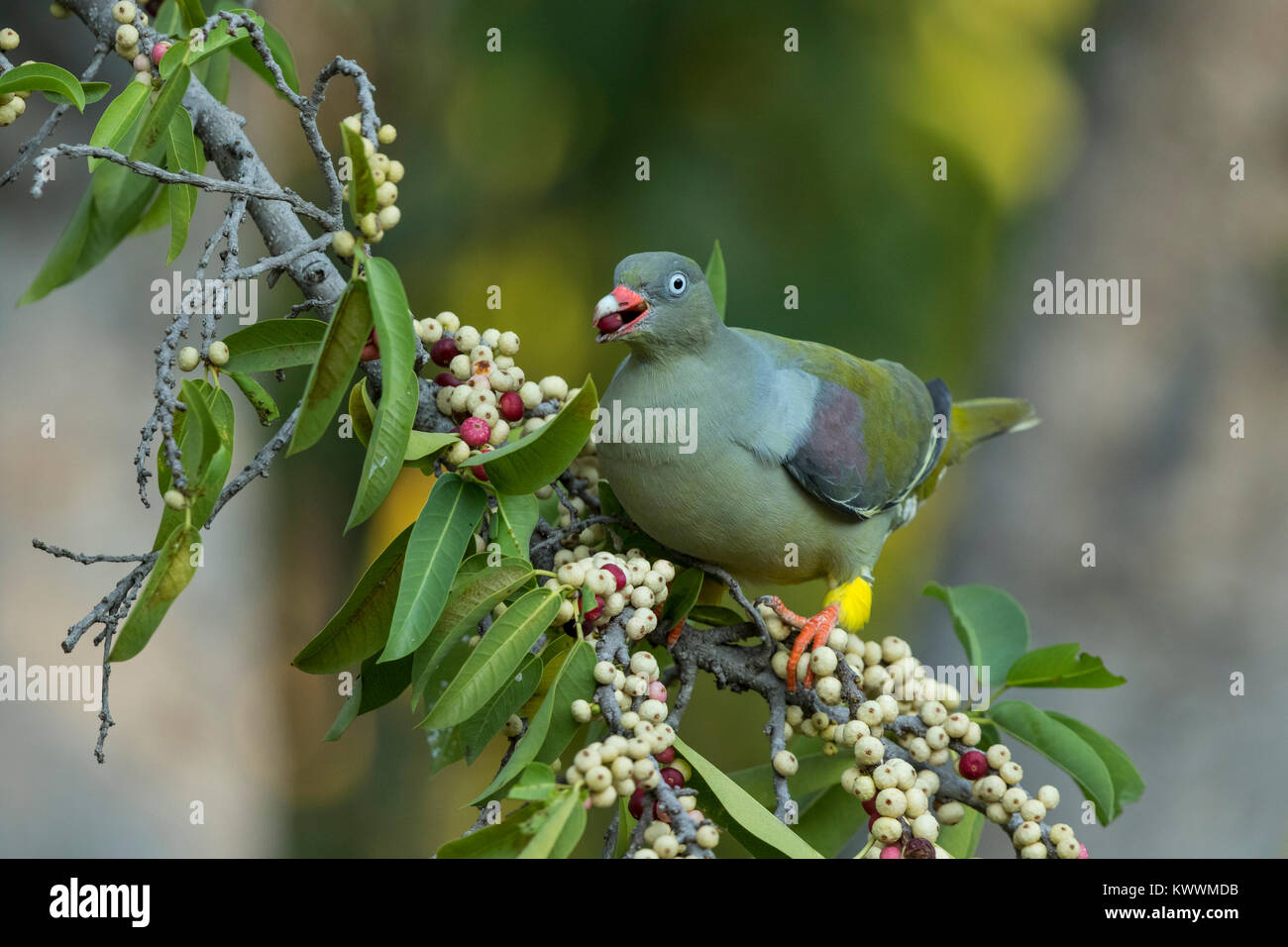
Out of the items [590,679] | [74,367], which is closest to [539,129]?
[74,367]

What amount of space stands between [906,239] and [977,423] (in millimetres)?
1175

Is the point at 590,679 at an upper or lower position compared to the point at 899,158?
lower

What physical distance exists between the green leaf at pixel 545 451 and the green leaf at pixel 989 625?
1.03 metres

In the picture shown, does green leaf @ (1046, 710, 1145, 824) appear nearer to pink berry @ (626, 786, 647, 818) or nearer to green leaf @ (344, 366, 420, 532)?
pink berry @ (626, 786, 647, 818)

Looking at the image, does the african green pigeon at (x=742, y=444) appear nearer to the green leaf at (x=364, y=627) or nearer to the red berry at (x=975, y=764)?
the red berry at (x=975, y=764)

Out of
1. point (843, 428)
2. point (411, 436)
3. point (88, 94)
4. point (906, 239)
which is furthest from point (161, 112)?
point (906, 239)

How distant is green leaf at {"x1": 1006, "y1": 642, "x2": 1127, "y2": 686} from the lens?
1.95m

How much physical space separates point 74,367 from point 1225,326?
13.0 feet

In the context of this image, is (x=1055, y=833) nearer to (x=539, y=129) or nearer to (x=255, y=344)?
(x=255, y=344)

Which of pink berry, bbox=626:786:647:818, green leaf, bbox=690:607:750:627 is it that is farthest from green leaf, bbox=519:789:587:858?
green leaf, bbox=690:607:750:627

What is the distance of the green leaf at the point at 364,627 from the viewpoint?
1.50 meters

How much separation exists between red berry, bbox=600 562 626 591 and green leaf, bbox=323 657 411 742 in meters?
0.33

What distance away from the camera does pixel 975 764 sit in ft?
5.54

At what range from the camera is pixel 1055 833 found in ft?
5.16
